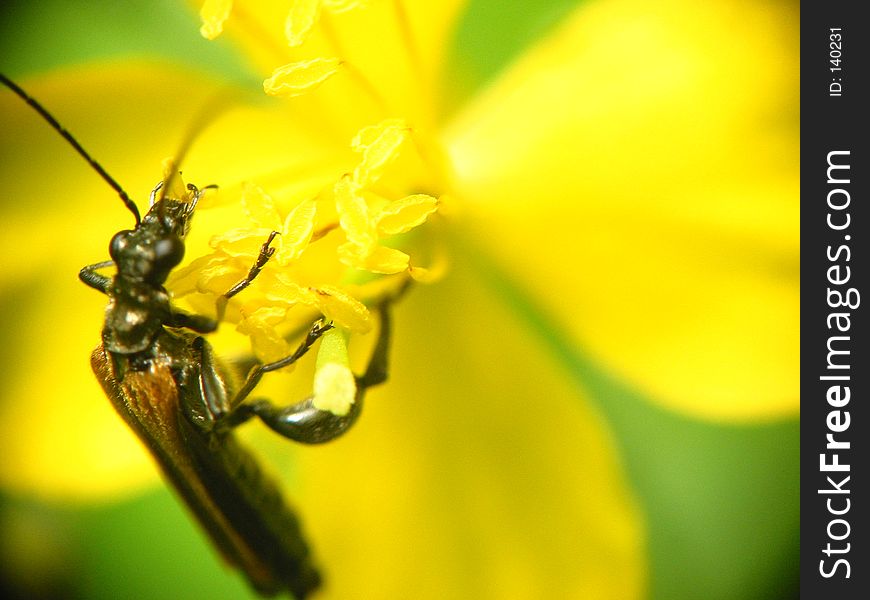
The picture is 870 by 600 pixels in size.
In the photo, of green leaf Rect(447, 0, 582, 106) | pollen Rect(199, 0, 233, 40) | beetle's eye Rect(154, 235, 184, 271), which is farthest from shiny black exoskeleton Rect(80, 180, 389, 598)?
green leaf Rect(447, 0, 582, 106)

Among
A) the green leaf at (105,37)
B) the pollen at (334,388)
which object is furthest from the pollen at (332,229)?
the green leaf at (105,37)

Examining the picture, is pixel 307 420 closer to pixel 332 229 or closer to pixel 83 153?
pixel 332 229

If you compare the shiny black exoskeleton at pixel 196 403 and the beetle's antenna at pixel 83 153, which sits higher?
the beetle's antenna at pixel 83 153

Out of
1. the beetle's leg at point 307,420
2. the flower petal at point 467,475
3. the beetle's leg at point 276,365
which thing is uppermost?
the beetle's leg at point 276,365

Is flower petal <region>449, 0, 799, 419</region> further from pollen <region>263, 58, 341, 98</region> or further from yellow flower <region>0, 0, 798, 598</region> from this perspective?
pollen <region>263, 58, 341, 98</region>

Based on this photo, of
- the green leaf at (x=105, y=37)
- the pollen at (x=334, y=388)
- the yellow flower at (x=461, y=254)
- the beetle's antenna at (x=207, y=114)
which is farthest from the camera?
the green leaf at (x=105, y=37)

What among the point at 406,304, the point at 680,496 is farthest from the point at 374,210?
the point at 680,496

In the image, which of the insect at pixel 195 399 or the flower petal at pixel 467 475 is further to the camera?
the flower petal at pixel 467 475
